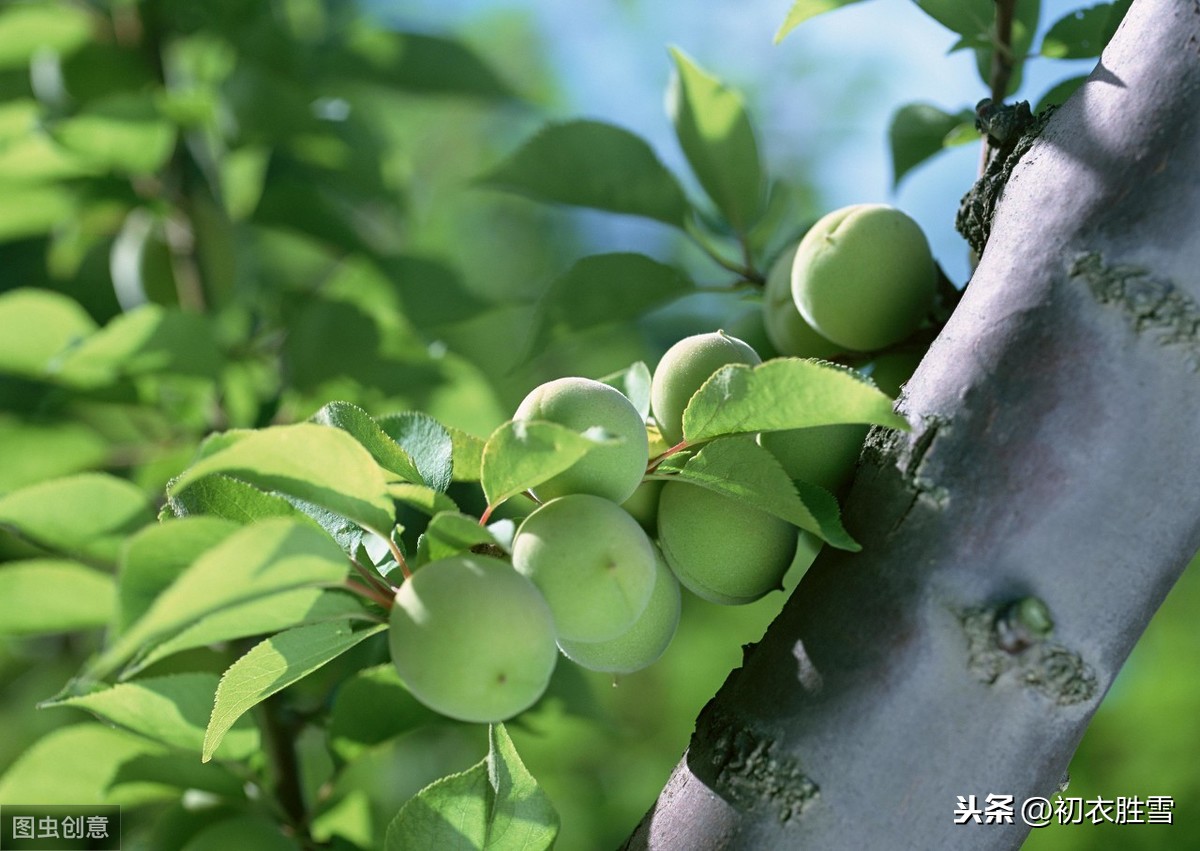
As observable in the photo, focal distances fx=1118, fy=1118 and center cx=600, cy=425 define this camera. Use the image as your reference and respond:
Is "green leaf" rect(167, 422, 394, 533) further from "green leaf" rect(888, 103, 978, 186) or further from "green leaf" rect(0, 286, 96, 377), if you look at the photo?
"green leaf" rect(0, 286, 96, 377)

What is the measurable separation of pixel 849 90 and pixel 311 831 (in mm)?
2506

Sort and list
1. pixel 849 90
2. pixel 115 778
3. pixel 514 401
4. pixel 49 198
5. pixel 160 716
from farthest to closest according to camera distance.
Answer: pixel 849 90 → pixel 514 401 → pixel 49 198 → pixel 115 778 → pixel 160 716

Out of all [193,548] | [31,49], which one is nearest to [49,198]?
[31,49]

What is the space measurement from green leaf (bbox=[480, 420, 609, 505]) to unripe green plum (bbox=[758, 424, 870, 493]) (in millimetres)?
136

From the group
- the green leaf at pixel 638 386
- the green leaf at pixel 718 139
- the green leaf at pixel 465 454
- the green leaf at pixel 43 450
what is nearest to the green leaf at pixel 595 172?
the green leaf at pixel 718 139

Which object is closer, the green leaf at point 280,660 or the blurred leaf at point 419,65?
the green leaf at point 280,660

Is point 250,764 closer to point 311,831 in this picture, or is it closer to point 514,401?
point 311,831

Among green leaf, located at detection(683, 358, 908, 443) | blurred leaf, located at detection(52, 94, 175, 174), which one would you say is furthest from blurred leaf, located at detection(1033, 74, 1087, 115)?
blurred leaf, located at detection(52, 94, 175, 174)

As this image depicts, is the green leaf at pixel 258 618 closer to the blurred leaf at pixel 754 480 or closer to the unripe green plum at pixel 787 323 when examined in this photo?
the blurred leaf at pixel 754 480

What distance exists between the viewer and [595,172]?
91 cm

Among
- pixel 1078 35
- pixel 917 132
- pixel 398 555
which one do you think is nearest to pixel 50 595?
pixel 398 555

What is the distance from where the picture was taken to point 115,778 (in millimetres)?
894

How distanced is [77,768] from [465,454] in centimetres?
53

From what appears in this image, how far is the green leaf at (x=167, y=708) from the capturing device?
0.76m
